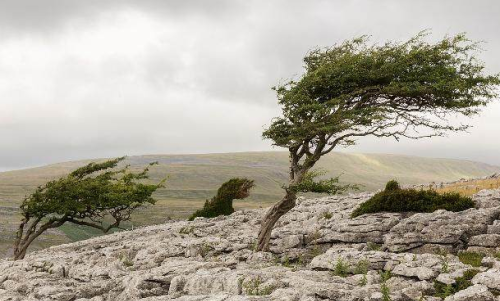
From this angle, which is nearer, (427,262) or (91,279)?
(427,262)

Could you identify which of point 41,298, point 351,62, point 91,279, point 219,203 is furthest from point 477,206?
point 219,203

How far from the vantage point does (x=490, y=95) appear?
930 inches

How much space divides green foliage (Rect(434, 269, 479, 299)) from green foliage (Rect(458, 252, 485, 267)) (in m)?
2.38

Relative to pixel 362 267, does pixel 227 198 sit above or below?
below

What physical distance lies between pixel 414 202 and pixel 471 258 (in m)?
9.88

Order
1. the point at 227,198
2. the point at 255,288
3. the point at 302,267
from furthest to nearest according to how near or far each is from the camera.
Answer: the point at 227,198, the point at 302,267, the point at 255,288

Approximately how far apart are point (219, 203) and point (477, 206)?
27.4 m

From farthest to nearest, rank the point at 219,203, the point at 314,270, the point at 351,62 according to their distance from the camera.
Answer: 1. the point at 219,203
2. the point at 351,62
3. the point at 314,270

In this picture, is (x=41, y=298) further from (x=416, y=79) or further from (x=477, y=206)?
(x=477, y=206)

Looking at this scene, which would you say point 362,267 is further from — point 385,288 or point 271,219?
point 271,219

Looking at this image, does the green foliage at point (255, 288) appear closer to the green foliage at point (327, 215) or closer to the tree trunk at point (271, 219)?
the tree trunk at point (271, 219)

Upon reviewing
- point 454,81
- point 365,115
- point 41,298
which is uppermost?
point 454,81

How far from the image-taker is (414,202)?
2741 centimetres

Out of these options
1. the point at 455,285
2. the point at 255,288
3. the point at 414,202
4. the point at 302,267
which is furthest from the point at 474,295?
the point at 414,202
